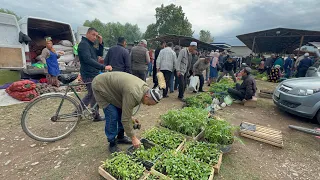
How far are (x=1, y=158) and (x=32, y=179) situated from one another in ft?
3.03

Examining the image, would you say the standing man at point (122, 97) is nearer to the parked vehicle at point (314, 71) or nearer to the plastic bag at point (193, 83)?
the plastic bag at point (193, 83)

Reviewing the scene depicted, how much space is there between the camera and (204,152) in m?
2.63

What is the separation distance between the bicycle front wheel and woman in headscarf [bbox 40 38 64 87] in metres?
2.60

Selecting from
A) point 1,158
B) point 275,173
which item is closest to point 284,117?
point 275,173

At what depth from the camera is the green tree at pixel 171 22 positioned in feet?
138

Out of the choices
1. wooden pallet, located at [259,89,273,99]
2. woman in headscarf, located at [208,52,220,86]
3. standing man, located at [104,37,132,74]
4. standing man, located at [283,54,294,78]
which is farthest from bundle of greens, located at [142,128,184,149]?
standing man, located at [283,54,294,78]

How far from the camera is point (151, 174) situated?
2.23 meters

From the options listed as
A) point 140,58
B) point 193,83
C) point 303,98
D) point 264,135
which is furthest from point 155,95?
point 193,83

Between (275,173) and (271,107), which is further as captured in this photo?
(271,107)

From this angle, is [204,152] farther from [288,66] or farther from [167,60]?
[288,66]

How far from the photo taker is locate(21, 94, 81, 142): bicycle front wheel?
3033 millimetres

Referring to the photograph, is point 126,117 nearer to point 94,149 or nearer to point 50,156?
point 94,149

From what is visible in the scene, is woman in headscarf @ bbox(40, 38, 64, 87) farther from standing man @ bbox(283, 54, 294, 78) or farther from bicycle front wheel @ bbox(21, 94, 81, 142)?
standing man @ bbox(283, 54, 294, 78)

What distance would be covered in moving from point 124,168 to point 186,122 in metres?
1.49
